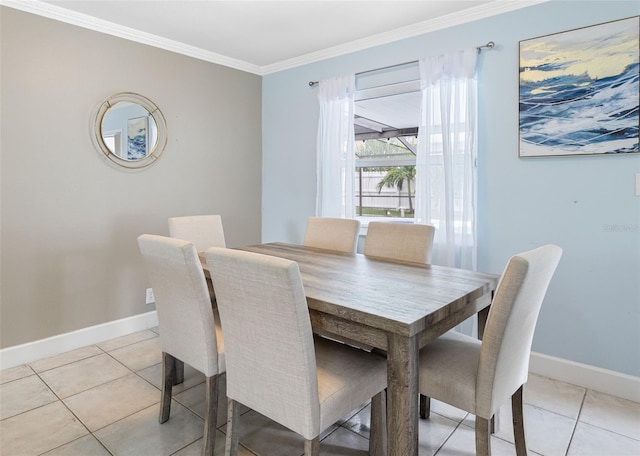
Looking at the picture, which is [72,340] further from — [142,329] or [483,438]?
[483,438]

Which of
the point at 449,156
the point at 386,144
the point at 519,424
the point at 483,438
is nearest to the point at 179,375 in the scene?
the point at 483,438

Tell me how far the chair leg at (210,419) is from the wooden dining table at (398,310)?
0.55 meters

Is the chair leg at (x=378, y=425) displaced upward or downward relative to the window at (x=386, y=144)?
downward

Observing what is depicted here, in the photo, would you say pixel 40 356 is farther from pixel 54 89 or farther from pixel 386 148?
pixel 386 148

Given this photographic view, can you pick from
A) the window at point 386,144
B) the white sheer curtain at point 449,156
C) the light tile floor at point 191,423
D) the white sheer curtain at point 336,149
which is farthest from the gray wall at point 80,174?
the white sheer curtain at point 449,156

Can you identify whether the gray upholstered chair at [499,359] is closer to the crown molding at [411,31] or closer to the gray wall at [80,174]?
the crown molding at [411,31]

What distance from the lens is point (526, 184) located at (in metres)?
2.44

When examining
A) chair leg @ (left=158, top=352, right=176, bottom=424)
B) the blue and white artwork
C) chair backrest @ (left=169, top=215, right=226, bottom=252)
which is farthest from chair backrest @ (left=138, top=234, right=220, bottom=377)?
the blue and white artwork

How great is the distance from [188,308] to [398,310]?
0.91 metres

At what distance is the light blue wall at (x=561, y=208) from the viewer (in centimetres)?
215

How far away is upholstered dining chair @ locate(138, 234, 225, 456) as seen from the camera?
61.6 inches

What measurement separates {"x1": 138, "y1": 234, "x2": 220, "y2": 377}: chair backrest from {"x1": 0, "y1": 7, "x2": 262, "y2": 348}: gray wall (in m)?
1.42

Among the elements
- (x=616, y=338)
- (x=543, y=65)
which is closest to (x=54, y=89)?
(x=543, y=65)

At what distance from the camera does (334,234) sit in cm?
274
